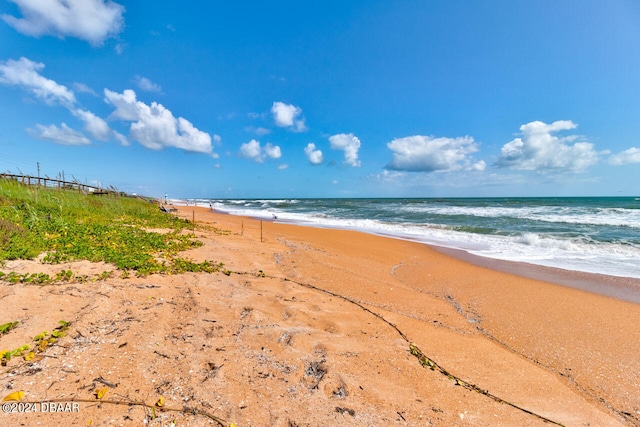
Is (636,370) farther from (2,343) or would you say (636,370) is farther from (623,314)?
(2,343)

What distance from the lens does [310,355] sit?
11.0 feet

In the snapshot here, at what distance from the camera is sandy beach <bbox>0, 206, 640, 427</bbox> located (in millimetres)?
2438

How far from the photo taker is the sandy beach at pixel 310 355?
8.00 ft

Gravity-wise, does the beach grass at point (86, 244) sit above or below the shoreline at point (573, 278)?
above

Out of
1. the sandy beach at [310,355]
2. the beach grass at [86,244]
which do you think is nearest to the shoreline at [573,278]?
the sandy beach at [310,355]

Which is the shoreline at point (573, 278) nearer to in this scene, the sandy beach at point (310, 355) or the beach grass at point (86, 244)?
the sandy beach at point (310, 355)

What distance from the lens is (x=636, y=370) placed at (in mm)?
3652

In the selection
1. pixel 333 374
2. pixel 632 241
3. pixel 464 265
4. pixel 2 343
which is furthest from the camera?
pixel 632 241

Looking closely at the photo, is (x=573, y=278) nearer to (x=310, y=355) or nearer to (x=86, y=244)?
(x=310, y=355)

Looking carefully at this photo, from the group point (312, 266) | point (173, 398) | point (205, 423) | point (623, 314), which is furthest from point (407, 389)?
point (623, 314)

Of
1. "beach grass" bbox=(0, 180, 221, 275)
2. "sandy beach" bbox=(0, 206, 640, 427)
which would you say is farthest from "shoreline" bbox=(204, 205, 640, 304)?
"beach grass" bbox=(0, 180, 221, 275)

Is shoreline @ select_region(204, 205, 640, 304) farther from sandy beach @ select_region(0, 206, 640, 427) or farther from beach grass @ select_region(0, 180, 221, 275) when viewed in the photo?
beach grass @ select_region(0, 180, 221, 275)

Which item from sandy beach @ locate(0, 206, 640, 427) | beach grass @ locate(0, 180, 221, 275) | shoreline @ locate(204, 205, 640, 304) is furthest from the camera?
shoreline @ locate(204, 205, 640, 304)

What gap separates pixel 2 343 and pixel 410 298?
607cm
